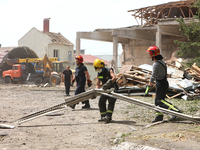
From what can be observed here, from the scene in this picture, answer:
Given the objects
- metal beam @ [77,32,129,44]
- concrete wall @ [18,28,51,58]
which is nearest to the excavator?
metal beam @ [77,32,129,44]

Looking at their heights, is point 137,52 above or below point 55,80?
above

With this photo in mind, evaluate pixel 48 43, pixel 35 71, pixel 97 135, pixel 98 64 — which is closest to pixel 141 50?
pixel 35 71

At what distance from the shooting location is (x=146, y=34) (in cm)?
2388

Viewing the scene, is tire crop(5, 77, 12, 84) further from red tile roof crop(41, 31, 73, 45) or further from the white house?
red tile roof crop(41, 31, 73, 45)

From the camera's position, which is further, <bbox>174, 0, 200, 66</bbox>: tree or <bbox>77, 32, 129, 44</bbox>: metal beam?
<bbox>77, 32, 129, 44</bbox>: metal beam

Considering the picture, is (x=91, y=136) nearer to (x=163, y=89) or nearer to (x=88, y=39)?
(x=163, y=89)

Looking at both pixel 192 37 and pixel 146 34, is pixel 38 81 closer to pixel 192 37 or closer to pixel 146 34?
Result: pixel 146 34

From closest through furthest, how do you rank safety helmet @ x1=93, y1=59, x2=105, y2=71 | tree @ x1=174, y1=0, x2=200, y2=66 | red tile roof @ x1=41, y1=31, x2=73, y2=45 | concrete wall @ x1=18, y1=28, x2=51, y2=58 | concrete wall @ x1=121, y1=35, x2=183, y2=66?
safety helmet @ x1=93, y1=59, x2=105, y2=71
tree @ x1=174, y1=0, x2=200, y2=66
concrete wall @ x1=121, y1=35, x2=183, y2=66
concrete wall @ x1=18, y1=28, x2=51, y2=58
red tile roof @ x1=41, y1=31, x2=73, y2=45

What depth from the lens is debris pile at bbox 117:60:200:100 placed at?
13.0 metres

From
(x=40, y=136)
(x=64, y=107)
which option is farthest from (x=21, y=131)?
(x=64, y=107)

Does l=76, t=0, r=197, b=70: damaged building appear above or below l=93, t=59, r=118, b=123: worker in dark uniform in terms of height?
above

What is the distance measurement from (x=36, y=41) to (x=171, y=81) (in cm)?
3499

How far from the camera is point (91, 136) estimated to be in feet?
18.3

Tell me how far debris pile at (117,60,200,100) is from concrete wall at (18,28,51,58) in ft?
96.4
